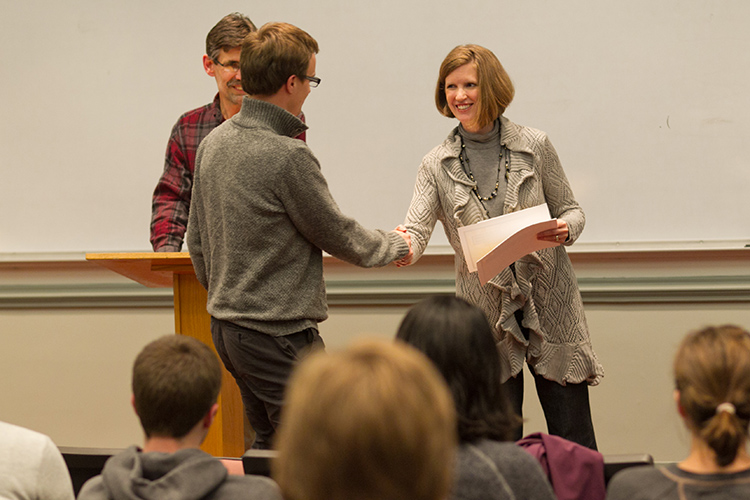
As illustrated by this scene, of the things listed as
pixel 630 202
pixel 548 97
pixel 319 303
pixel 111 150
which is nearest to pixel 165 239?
pixel 319 303

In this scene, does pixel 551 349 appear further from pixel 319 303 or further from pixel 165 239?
pixel 165 239

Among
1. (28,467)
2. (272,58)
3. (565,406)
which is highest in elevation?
(272,58)

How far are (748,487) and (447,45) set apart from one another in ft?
8.04

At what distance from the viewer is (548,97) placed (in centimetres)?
319

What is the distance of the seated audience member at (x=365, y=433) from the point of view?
2.55 feet

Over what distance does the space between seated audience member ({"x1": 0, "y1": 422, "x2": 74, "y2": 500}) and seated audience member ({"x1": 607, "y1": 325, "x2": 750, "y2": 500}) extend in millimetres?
983

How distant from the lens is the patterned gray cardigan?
2.34 meters

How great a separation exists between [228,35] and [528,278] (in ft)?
4.22

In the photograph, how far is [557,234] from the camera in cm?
227

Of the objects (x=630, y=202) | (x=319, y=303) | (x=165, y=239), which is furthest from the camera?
(x=630, y=202)

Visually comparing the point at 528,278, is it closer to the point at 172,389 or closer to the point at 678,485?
the point at 678,485

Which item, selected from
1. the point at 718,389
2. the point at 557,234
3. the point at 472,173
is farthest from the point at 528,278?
the point at 718,389

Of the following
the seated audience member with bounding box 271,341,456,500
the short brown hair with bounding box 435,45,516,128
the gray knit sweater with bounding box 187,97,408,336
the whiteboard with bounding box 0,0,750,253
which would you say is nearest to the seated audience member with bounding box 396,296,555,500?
the seated audience member with bounding box 271,341,456,500

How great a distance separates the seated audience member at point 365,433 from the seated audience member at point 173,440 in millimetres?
406
